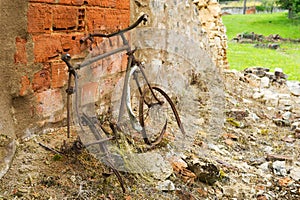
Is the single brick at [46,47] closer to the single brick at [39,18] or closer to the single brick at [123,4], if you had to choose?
the single brick at [39,18]

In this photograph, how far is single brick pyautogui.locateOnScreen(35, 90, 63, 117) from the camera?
2713 mm

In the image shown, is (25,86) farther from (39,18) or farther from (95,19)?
(95,19)

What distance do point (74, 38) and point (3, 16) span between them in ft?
1.86

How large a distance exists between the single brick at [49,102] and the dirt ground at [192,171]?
147 mm

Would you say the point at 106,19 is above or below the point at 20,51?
above

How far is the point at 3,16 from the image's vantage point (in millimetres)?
2416

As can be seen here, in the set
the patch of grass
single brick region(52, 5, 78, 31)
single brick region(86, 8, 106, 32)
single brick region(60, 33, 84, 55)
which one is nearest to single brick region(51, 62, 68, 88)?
single brick region(60, 33, 84, 55)

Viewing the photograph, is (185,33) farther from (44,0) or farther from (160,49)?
(44,0)

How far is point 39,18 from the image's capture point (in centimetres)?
259

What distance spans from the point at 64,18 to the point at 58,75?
0.38 metres

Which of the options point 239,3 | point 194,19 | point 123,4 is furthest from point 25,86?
point 239,3

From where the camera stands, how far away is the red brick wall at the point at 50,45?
256 cm

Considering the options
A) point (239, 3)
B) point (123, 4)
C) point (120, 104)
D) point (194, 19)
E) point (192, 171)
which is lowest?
point (192, 171)

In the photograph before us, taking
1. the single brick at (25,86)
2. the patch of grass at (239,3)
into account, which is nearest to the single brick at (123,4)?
the single brick at (25,86)
